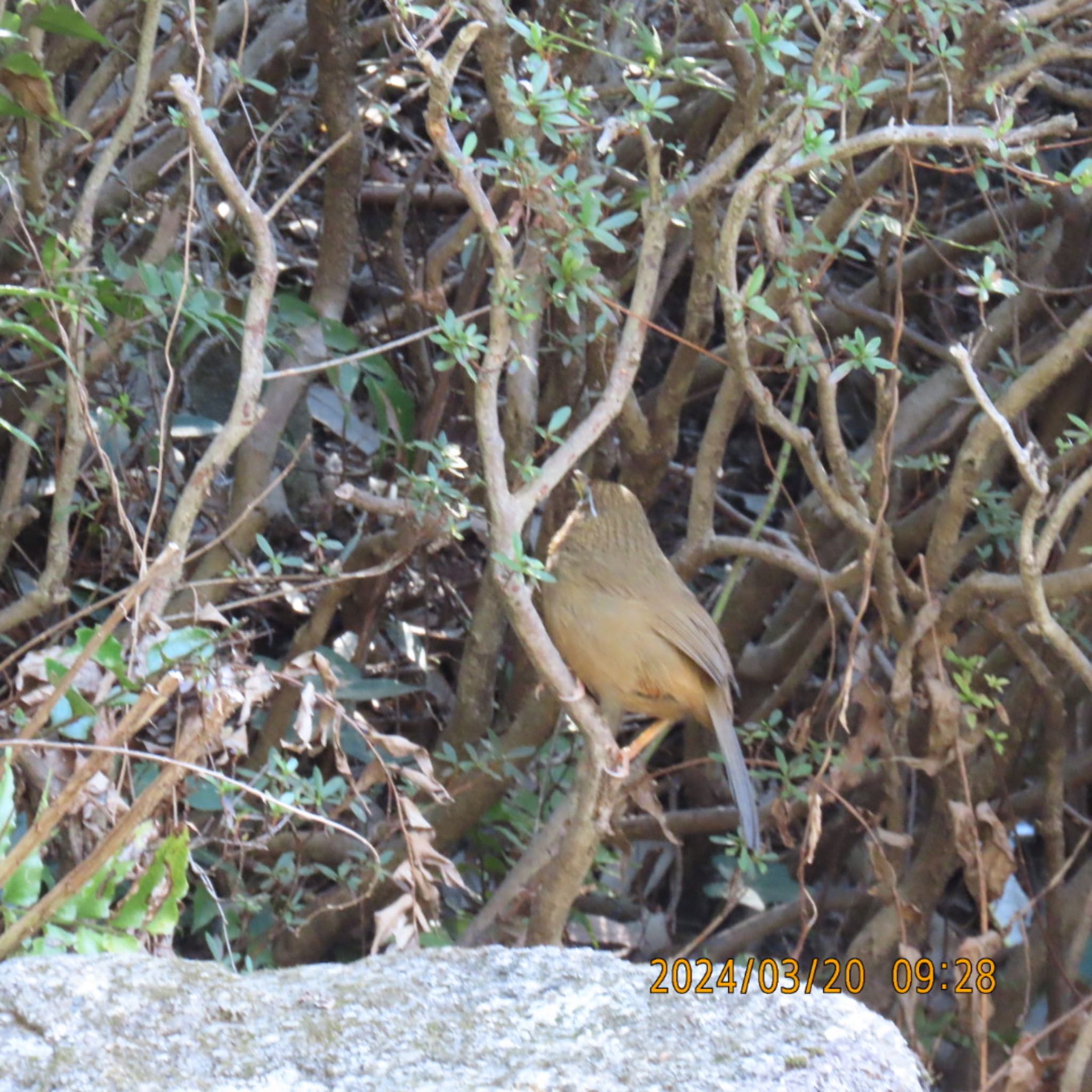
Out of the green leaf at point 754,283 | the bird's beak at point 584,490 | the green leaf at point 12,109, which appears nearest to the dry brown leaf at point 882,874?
the bird's beak at point 584,490

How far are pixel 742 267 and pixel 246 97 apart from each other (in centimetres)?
148

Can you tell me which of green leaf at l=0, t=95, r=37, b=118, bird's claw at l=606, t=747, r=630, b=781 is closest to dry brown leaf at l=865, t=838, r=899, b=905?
bird's claw at l=606, t=747, r=630, b=781


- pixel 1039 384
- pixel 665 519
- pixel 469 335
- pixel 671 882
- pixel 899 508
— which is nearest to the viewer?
pixel 469 335

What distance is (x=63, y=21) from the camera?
2.75m

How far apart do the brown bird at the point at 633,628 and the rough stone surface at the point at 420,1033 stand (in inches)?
43.3

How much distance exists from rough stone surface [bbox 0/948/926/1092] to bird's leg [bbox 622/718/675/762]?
34.3 inches

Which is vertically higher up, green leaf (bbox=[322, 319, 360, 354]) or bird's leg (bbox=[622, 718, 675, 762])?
green leaf (bbox=[322, 319, 360, 354])

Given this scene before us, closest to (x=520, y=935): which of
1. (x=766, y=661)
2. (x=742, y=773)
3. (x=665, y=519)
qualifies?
(x=742, y=773)

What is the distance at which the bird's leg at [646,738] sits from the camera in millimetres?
2783

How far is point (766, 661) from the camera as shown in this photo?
3.93 meters

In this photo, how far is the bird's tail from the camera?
3.05 m

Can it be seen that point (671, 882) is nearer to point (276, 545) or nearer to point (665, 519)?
point (665, 519)
